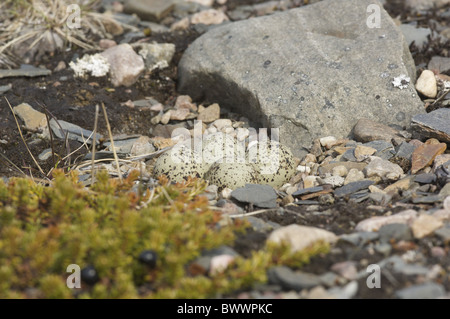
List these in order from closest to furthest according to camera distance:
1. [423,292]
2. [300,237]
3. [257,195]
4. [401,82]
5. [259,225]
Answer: [423,292]
[300,237]
[259,225]
[257,195]
[401,82]

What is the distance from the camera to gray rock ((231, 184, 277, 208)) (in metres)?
4.58

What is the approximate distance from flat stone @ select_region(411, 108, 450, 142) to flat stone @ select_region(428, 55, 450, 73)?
1.54 metres

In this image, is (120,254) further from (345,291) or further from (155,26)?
(155,26)

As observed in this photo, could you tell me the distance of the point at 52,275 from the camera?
2904 mm

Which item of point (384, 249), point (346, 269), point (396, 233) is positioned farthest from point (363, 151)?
point (346, 269)

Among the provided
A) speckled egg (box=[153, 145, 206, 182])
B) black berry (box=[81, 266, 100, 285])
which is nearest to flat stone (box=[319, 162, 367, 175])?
speckled egg (box=[153, 145, 206, 182])

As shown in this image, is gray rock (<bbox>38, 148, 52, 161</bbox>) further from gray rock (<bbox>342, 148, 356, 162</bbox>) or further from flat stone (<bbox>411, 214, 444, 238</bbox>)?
flat stone (<bbox>411, 214, 444, 238</bbox>)

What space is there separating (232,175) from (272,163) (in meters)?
0.52

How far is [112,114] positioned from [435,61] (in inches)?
182

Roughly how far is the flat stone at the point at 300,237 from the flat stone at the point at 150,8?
22.4 ft

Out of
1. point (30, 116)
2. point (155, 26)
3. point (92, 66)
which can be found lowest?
point (30, 116)

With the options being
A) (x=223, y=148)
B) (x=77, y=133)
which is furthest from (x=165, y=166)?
(x=77, y=133)

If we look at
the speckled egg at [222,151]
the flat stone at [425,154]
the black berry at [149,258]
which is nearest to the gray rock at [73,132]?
the speckled egg at [222,151]

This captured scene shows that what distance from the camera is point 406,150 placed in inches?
210
